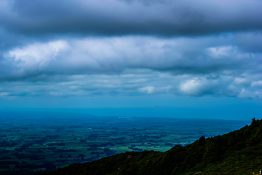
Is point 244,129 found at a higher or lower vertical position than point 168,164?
higher

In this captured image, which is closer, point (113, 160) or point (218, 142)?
point (218, 142)

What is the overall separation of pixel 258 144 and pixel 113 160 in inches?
1422

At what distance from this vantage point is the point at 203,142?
244 ft

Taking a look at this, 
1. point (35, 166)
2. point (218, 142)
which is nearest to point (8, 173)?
point (35, 166)

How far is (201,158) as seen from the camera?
6650cm

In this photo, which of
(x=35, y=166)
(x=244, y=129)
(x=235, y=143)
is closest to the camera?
(x=235, y=143)

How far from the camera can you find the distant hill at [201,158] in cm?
5578

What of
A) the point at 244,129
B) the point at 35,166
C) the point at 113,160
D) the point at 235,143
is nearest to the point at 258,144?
the point at 235,143

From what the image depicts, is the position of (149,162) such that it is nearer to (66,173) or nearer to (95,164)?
(95,164)

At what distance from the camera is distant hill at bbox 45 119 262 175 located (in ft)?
183

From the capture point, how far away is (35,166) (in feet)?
651

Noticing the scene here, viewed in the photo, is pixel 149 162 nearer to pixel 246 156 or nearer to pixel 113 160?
pixel 113 160

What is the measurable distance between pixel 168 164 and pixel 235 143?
12322 millimetres

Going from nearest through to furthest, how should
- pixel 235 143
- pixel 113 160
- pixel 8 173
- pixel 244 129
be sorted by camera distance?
pixel 235 143 < pixel 244 129 < pixel 113 160 < pixel 8 173
